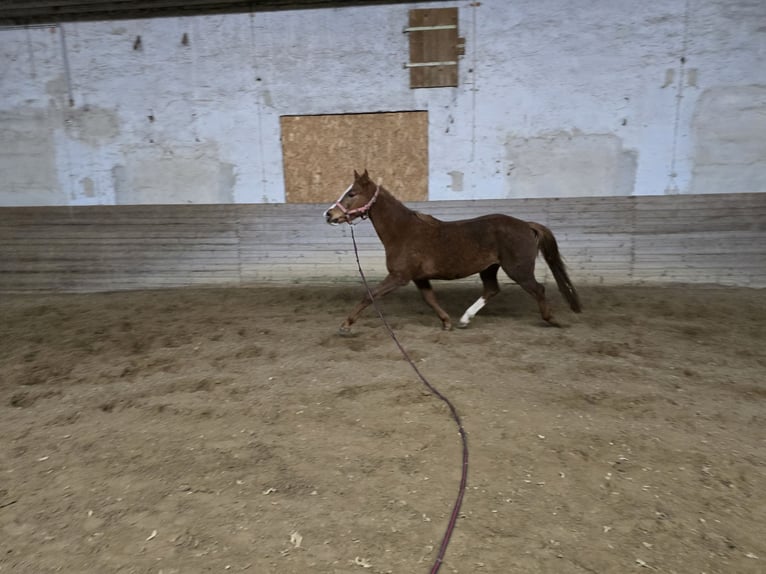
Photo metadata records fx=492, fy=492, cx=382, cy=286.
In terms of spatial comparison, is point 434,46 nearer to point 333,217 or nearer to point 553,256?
point 333,217

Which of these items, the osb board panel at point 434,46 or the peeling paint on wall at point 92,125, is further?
the peeling paint on wall at point 92,125

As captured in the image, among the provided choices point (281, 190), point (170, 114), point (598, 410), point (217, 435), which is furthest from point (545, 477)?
point (170, 114)

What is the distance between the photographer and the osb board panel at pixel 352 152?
6.57m

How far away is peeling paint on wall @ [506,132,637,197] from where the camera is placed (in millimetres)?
6340

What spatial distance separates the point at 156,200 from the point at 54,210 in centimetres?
148

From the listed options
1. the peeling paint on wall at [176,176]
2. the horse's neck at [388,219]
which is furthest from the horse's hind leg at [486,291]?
the peeling paint on wall at [176,176]

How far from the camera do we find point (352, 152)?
6703 mm

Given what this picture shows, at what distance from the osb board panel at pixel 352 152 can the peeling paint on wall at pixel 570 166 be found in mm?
1246

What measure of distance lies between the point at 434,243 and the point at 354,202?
33.9 inches

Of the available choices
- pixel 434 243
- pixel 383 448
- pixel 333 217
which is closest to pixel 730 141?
pixel 434 243

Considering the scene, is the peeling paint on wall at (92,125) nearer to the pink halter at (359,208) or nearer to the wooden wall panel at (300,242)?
the wooden wall panel at (300,242)

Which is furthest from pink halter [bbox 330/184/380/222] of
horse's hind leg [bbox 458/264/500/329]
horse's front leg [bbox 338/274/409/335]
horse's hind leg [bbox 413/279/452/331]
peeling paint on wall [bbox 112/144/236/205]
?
peeling paint on wall [bbox 112/144/236/205]

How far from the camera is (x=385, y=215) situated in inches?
189

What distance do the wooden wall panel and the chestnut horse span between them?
1.88m
